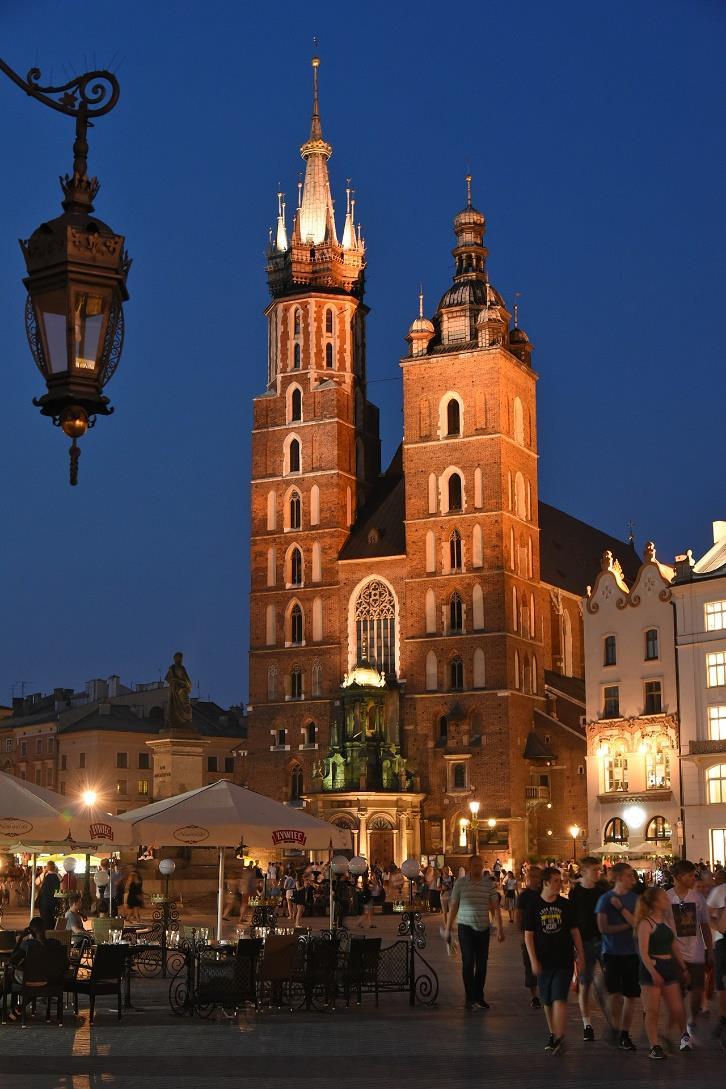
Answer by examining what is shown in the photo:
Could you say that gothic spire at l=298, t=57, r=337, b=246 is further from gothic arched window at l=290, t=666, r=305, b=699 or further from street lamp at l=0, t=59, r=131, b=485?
street lamp at l=0, t=59, r=131, b=485

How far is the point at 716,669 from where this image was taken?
52.1m

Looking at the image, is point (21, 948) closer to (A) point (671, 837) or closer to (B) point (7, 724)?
(A) point (671, 837)

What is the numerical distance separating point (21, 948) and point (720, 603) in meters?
38.3

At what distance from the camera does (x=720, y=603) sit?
172ft

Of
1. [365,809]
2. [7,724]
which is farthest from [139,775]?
[365,809]

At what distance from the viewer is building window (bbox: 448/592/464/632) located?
225 feet

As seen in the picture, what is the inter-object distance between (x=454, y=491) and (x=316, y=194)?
1802cm

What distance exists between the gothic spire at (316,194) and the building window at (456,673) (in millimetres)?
21548

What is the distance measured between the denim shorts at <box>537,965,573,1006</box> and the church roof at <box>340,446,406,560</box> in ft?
185

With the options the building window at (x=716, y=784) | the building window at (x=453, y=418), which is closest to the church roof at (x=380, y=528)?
the building window at (x=453, y=418)

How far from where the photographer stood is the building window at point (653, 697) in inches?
2175

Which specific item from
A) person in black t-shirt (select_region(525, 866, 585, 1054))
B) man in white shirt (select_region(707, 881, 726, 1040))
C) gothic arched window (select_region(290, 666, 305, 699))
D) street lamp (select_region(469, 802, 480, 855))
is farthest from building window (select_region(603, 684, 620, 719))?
person in black t-shirt (select_region(525, 866, 585, 1054))

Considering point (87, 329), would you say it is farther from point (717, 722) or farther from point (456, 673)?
point (456, 673)

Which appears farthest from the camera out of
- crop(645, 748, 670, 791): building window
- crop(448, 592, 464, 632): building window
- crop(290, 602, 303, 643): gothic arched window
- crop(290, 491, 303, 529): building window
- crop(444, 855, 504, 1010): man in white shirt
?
crop(290, 491, 303, 529): building window
